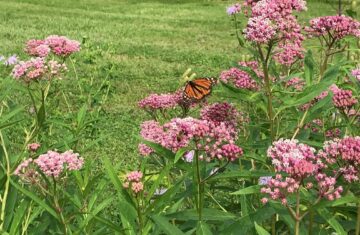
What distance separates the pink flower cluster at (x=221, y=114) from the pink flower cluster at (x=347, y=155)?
526 millimetres

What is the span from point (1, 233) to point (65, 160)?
293mm

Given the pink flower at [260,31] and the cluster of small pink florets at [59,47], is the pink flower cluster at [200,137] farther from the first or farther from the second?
the cluster of small pink florets at [59,47]

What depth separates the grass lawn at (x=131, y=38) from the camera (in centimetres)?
680

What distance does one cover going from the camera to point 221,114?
2117mm

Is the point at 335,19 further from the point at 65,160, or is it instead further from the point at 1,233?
the point at 1,233

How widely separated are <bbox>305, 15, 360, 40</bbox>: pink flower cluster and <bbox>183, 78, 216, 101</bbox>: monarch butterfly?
53 cm

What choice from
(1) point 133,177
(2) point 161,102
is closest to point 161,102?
(2) point 161,102

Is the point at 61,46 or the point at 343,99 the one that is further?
the point at 61,46

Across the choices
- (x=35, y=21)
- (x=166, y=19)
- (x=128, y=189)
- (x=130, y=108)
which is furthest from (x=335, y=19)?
(x=166, y=19)

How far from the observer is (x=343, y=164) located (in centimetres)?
162

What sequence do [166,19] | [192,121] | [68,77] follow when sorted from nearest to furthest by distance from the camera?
[192,121], [68,77], [166,19]

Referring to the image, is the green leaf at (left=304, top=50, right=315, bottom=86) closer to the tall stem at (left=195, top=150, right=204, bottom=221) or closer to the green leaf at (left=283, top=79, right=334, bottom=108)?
the green leaf at (left=283, top=79, right=334, bottom=108)

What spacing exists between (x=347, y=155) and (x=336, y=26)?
0.72 metres

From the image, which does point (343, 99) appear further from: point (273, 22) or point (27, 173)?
point (27, 173)
